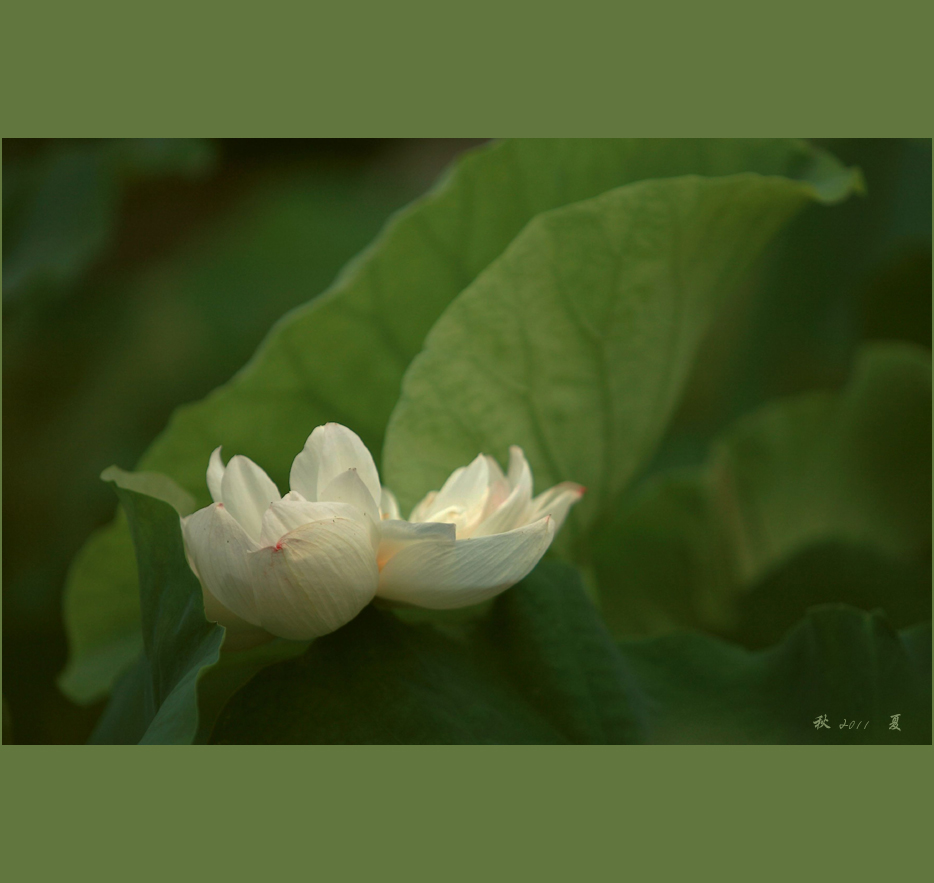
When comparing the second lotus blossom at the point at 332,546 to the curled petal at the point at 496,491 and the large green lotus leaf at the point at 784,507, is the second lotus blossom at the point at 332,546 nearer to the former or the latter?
the curled petal at the point at 496,491

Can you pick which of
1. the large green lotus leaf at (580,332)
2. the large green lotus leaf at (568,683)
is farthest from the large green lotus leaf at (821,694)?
the large green lotus leaf at (580,332)

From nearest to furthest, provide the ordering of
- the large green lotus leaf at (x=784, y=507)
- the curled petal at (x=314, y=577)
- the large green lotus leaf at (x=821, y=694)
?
the curled petal at (x=314, y=577) → the large green lotus leaf at (x=821, y=694) → the large green lotus leaf at (x=784, y=507)

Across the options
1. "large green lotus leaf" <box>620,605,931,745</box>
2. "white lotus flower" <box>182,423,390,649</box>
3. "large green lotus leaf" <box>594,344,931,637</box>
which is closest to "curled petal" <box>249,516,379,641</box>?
"white lotus flower" <box>182,423,390,649</box>

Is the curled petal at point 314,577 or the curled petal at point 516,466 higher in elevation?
the curled petal at point 516,466

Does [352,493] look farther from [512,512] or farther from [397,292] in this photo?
[397,292]

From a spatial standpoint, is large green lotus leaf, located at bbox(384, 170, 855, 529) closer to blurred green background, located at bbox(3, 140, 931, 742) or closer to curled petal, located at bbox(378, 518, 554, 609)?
curled petal, located at bbox(378, 518, 554, 609)

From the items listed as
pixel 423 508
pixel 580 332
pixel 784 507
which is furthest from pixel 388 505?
pixel 784 507
